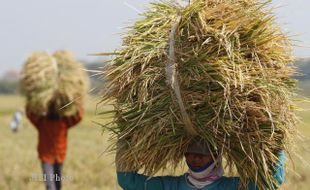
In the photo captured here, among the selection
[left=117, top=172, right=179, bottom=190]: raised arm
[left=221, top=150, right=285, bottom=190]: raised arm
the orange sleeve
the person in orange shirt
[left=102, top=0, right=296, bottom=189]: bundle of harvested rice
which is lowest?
the person in orange shirt

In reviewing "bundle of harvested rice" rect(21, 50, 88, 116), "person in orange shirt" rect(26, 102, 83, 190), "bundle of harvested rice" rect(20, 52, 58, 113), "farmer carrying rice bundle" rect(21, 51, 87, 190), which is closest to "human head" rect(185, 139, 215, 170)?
"farmer carrying rice bundle" rect(21, 51, 87, 190)

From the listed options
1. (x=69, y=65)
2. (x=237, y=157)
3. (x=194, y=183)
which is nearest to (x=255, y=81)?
(x=237, y=157)

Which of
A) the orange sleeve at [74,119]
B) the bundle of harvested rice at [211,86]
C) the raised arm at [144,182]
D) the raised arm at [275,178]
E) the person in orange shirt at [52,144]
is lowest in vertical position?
the person in orange shirt at [52,144]

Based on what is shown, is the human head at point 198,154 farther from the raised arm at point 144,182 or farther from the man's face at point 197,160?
the raised arm at point 144,182

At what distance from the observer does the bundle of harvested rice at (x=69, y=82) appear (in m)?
7.99

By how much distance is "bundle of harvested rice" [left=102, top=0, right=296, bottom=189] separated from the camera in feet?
10.8

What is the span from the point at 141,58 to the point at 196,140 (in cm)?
49

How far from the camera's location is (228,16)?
3383mm

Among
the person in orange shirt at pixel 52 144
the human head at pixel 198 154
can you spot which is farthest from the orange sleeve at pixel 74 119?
the human head at pixel 198 154

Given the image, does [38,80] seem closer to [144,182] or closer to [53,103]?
[53,103]

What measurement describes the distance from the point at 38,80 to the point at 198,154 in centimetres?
475

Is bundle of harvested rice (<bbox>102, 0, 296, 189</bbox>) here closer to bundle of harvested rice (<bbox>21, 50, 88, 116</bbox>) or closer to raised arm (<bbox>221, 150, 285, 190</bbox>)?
raised arm (<bbox>221, 150, 285, 190</bbox>)

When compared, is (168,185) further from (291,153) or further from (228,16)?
(228,16)

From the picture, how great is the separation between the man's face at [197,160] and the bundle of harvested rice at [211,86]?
0.08 metres
